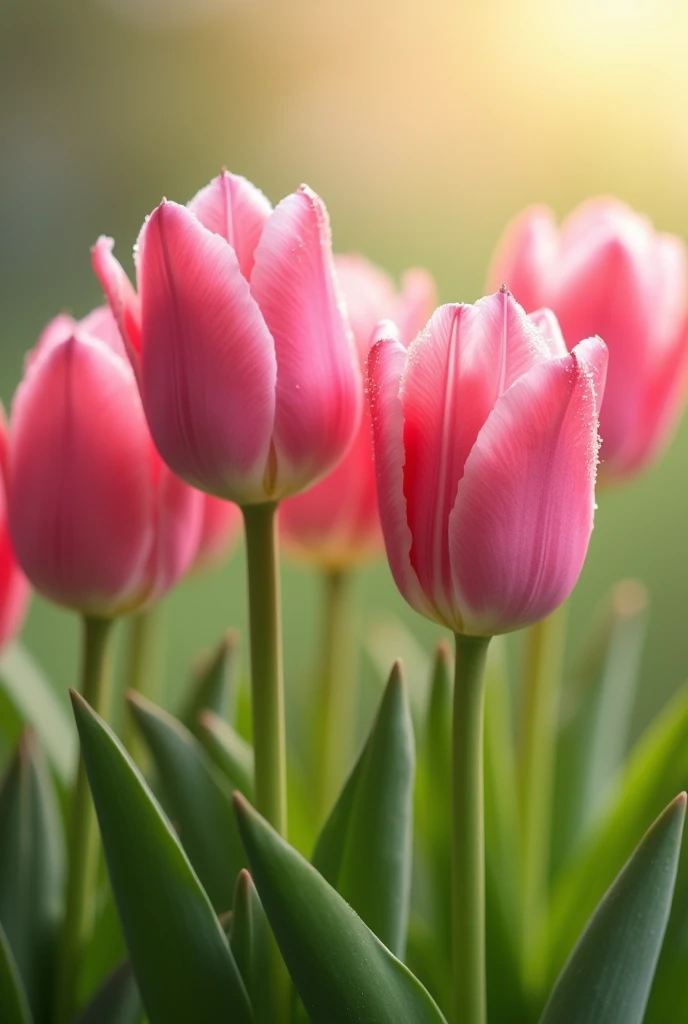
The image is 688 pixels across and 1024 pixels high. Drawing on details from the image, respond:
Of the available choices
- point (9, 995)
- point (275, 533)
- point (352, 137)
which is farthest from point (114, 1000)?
point (352, 137)

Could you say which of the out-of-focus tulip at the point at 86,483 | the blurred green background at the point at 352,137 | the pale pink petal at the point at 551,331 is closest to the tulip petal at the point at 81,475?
the out-of-focus tulip at the point at 86,483

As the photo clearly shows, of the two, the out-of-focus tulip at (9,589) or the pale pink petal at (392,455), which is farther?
the out-of-focus tulip at (9,589)

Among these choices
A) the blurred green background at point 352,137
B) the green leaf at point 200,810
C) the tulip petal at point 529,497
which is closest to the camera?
the tulip petal at point 529,497

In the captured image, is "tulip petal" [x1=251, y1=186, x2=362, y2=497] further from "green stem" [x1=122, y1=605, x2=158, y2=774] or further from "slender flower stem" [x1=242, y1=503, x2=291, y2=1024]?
"green stem" [x1=122, y1=605, x2=158, y2=774]

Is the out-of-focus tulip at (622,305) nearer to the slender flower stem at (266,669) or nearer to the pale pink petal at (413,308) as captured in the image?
the pale pink petal at (413,308)

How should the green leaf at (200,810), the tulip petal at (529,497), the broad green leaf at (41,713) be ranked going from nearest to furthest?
1. the tulip petal at (529,497)
2. the green leaf at (200,810)
3. the broad green leaf at (41,713)

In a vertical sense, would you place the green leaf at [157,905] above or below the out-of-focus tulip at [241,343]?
below

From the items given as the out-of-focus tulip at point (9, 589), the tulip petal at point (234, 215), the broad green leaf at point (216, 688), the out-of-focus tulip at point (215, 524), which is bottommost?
the broad green leaf at point (216, 688)

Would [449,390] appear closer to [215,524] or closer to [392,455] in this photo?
[392,455]
